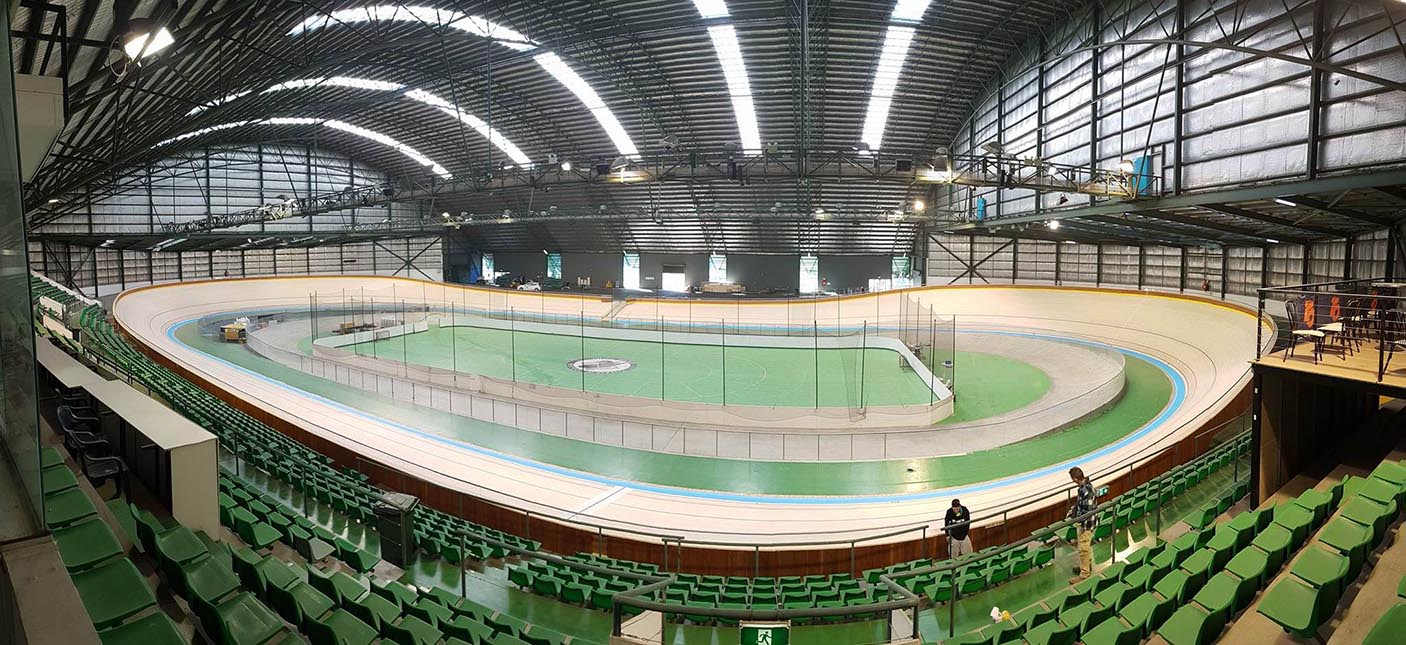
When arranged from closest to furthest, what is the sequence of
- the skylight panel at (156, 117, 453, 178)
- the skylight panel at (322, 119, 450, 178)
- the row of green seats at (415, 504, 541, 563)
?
the row of green seats at (415, 504, 541, 563), the skylight panel at (156, 117, 453, 178), the skylight panel at (322, 119, 450, 178)

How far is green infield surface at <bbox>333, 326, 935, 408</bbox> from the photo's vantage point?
21.2 metres

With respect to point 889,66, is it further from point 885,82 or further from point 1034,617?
point 1034,617

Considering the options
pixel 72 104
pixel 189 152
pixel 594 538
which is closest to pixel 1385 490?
pixel 594 538

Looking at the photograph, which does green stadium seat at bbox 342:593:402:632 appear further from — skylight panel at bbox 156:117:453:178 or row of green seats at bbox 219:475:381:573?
skylight panel at bbox 156:117:453:178

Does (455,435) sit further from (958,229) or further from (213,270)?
(213,270)

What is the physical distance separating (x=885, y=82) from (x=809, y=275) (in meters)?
17.0

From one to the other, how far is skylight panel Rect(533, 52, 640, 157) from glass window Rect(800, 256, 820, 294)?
564 inches

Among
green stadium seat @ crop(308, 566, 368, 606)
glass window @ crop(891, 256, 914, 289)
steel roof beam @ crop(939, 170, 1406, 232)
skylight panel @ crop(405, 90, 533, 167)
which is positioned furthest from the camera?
glass window @ crop(891, 256, 914, 289)

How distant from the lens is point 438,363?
27344 millimetres

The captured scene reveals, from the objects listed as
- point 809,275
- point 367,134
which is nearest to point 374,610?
point 809,275

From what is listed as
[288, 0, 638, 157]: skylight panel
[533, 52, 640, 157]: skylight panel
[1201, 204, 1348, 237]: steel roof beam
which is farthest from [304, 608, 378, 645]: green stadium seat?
[533, 52, 640, 157]: skylight panel

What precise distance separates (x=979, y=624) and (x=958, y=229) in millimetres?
28263

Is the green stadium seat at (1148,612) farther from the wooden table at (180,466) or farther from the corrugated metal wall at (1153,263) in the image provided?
the corrugated metal wall at (1153,263)

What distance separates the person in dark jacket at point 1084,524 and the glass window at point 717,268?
33872 mm
